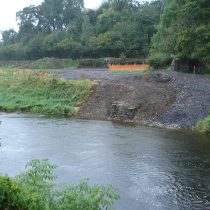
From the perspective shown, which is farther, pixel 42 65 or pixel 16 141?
pixel 42 65

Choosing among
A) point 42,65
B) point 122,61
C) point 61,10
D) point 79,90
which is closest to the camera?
point 79,90

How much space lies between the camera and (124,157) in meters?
21.1

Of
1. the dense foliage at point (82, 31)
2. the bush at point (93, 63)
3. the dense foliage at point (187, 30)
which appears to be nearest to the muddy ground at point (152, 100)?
the dense foliage at point (187, 30)

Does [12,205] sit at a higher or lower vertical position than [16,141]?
higher

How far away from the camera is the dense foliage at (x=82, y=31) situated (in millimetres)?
85625

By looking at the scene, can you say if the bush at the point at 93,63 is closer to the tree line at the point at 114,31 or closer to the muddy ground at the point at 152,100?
the tree line at the point at 114,31

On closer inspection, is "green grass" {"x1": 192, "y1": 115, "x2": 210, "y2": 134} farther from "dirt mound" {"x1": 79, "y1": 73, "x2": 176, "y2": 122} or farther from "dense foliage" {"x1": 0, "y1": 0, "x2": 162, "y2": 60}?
"dense foliage" {"x1": 0, "y1": 0, "x2": 162, "y2": 60}

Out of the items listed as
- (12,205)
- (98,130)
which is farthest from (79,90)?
(12,205)

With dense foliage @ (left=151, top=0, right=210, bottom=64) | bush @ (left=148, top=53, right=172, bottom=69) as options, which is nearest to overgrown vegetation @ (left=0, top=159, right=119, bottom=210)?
dense foliage @ (left=151, top=0, right=210, bottom=64)

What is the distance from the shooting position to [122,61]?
232 feet

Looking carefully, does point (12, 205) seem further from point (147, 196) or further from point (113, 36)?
point (113, 36)

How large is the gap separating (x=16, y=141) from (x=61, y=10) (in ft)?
300

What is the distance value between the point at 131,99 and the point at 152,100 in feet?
6.20

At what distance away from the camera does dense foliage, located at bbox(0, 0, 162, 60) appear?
85.6 m
